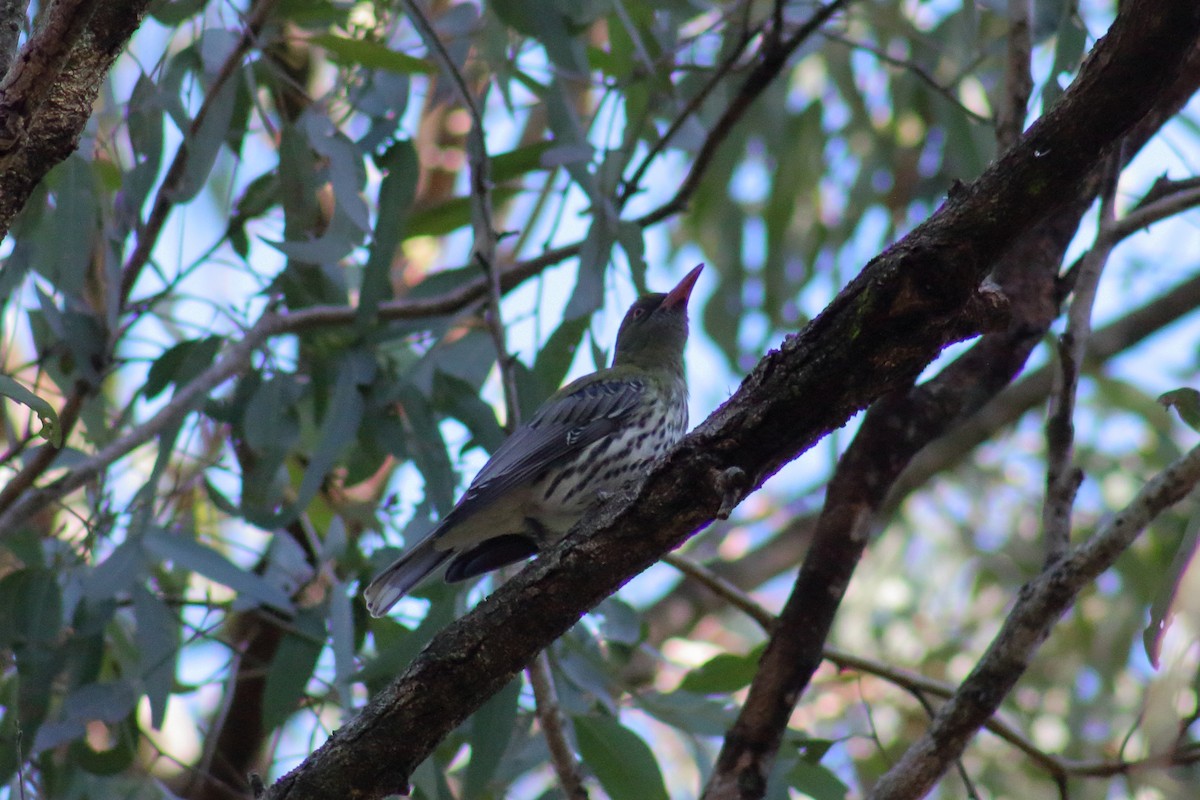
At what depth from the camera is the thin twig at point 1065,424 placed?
3.24 m

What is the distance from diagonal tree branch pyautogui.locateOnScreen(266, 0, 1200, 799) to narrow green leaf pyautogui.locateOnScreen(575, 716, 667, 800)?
1.11m

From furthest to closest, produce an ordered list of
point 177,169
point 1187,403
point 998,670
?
point 177,169 < point 998,670 < point 1187,403

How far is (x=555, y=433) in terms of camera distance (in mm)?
4273

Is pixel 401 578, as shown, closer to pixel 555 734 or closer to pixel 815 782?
pixel 555 734

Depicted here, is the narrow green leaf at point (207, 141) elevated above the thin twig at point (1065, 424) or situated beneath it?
elevated above

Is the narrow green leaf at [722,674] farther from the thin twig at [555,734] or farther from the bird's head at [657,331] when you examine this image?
the bird's head at [657,331]

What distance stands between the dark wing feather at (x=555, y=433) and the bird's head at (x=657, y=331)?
54 cm

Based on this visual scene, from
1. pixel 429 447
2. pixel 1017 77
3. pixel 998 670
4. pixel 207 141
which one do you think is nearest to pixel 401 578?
pixel 429 447

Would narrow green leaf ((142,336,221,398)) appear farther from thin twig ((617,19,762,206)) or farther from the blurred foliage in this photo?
thin twig ((617,19,762,206))

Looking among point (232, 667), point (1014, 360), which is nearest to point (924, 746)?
point (1014, 360)

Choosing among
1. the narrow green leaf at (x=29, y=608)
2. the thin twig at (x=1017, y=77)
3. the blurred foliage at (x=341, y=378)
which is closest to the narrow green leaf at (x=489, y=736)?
the blurred foliage at (x=341, y=378)

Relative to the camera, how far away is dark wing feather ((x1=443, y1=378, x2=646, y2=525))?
13.0 feet

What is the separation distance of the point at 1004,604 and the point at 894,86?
2.95 m

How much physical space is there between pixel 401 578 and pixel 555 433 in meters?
0.72
